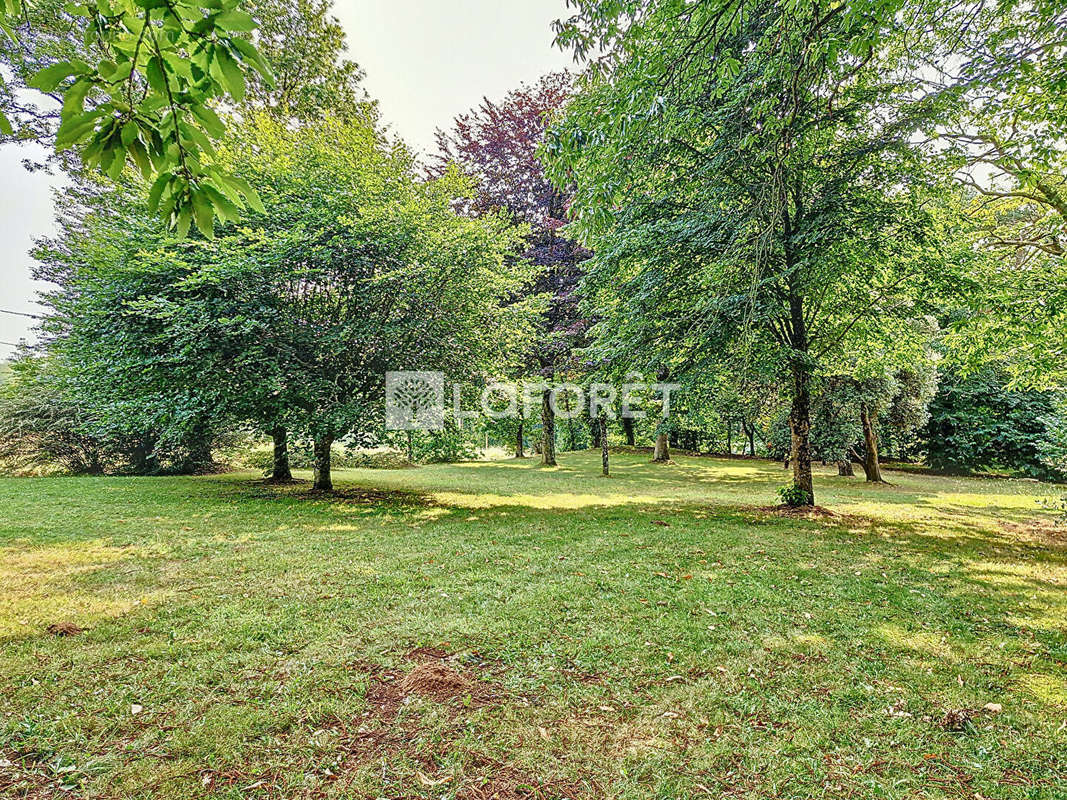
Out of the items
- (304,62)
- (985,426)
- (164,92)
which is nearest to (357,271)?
(164,92)

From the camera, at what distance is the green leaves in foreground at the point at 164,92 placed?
1.26 m

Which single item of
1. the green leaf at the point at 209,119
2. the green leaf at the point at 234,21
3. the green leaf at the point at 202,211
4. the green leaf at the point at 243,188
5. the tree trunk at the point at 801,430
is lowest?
the tree trunk at the point at 801,430

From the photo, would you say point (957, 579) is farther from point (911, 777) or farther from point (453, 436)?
point (453, 436)

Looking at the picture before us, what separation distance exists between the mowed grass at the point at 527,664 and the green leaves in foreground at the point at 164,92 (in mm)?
2475

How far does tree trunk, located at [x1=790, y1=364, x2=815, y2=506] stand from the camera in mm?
7988

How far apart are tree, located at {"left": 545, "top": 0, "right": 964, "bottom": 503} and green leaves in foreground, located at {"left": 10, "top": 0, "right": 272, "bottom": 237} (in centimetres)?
272

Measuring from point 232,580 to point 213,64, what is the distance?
4660 millimetres

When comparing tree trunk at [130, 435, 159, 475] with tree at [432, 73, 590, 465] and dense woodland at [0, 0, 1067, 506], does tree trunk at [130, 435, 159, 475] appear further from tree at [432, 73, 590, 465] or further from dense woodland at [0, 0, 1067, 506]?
tree at [432, 73, 590, 465]

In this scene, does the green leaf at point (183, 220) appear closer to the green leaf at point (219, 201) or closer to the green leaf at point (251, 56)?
the green leaf at point (219, 201)

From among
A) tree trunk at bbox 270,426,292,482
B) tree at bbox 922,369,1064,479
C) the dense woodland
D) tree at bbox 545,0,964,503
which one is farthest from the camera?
tree at bbox 922,369,1064,479

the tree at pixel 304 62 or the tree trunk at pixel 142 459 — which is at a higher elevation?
the tree at pixel 304 62

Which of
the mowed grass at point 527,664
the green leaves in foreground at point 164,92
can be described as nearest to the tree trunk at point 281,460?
the mowed grass at point 527,664

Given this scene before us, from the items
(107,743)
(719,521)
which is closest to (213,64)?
(107,743)

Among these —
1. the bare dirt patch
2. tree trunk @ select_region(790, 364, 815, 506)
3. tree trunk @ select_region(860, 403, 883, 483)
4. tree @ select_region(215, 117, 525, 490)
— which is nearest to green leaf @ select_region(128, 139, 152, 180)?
the bare dirt patch
